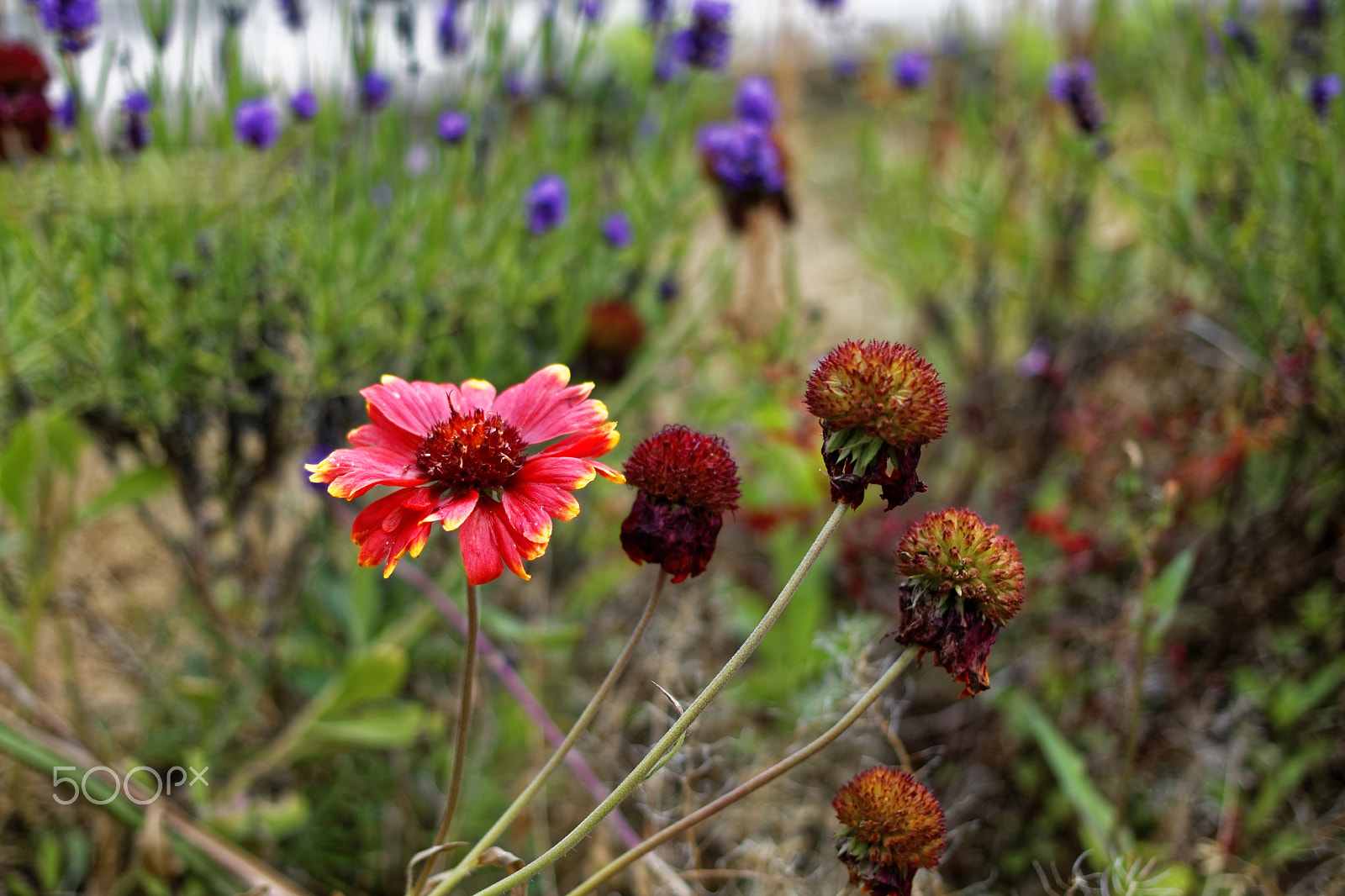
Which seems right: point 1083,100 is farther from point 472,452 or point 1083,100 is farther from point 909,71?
point 472,452

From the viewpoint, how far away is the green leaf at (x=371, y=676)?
1.36 meters

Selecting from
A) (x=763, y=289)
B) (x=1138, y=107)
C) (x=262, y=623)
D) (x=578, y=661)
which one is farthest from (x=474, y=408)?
(x=1138, y=107)

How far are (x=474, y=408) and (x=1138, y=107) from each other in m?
3.14

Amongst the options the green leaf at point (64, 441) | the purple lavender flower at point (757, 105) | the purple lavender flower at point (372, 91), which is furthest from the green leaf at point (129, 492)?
the purple lavender flower at point (757, 105)

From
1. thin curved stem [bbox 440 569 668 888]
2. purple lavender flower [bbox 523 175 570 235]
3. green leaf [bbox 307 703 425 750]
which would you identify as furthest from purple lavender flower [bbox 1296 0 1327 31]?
green leaf [bbox 307 703 425 750]

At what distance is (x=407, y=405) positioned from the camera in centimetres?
82

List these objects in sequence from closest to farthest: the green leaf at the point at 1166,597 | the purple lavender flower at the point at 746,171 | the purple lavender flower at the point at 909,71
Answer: the green leaf at the point at 1166,597 → the purple lavender flower at the point at 746,171 → the purple lavender flower at the point at 909,71

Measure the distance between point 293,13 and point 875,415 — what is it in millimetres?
1365

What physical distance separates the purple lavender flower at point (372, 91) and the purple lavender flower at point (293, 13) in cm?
15

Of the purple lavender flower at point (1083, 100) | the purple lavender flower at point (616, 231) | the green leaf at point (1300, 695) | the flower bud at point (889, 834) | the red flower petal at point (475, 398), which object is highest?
the purple lavender flower at point (1083, 100)

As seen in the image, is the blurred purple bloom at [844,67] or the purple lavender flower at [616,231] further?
the blurred purple bloom at [844,67]

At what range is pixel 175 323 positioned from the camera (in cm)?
140

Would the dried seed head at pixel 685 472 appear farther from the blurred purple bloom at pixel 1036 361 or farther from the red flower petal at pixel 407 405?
the blurred purple bloom at pixel 1036 361

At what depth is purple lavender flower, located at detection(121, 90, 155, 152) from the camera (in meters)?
1.34
